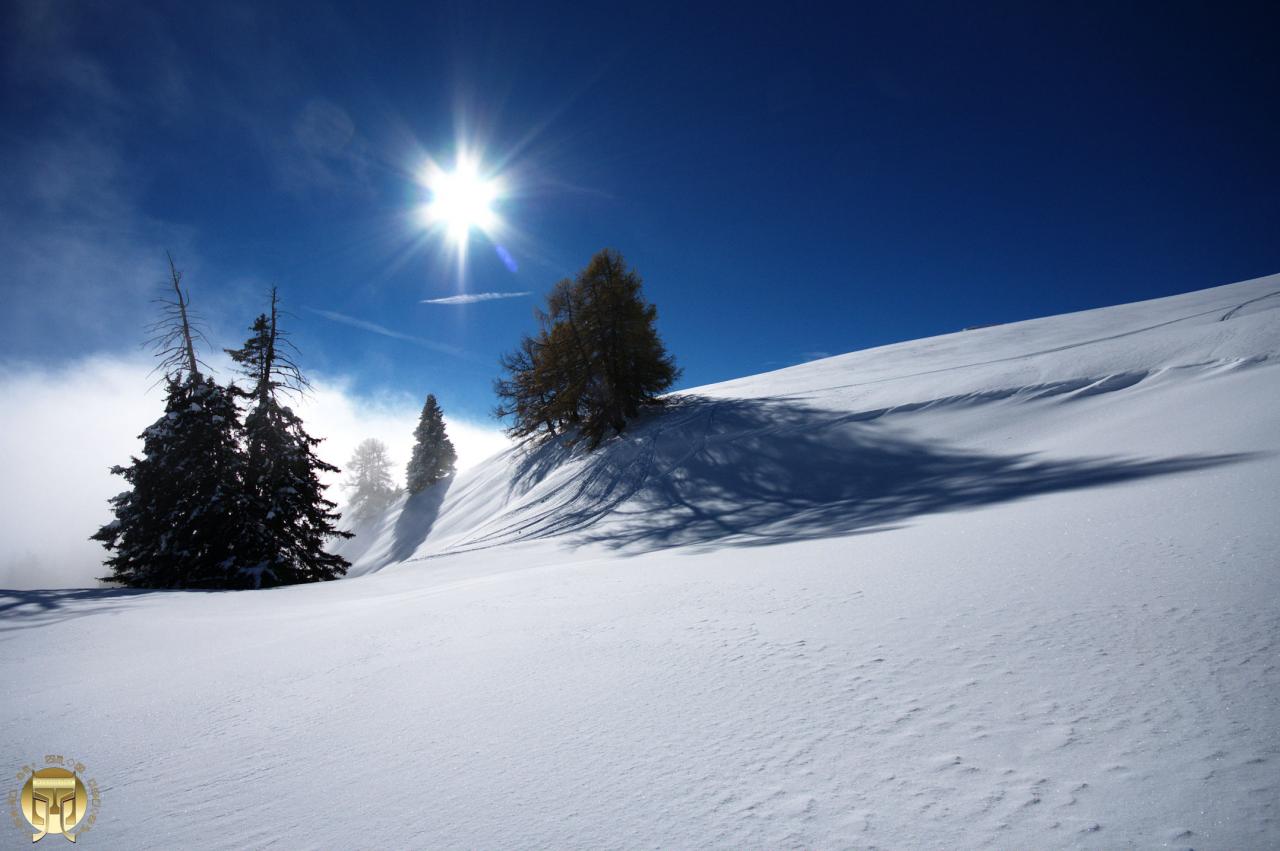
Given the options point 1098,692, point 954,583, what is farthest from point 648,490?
point 1098,692

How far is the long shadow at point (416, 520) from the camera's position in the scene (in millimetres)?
20125

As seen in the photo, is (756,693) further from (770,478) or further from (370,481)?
(370,481)

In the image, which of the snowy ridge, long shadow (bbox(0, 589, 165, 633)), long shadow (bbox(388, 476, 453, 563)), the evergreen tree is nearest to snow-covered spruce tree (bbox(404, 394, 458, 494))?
long shadow (bbox(388, 476, 453, 563))

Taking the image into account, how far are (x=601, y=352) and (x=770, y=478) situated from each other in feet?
32.0

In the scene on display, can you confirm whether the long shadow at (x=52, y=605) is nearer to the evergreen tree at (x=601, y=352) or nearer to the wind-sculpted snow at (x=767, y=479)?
the wind-sculpted snow at (x=767, y=479)

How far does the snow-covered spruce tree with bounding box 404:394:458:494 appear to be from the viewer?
32.1 metres

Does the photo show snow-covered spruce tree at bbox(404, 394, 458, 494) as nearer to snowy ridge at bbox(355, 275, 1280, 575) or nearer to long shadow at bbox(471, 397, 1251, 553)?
snowy ridge at bbox(355, 275, 1280, 575)

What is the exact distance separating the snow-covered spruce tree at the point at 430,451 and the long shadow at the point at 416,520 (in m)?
4.72

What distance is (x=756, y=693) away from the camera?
1.95 metres

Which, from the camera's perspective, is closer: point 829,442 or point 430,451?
point 829,442

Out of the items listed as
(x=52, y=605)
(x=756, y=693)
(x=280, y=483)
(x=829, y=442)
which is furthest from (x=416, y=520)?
(x=756, y=693)

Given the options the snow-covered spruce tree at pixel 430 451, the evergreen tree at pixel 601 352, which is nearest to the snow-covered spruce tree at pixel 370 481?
the snow-covered spruce tree at pixel 430 451

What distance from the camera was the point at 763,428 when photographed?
15.1 metres

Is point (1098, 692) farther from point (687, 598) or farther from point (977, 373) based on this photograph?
point (977, 373)
